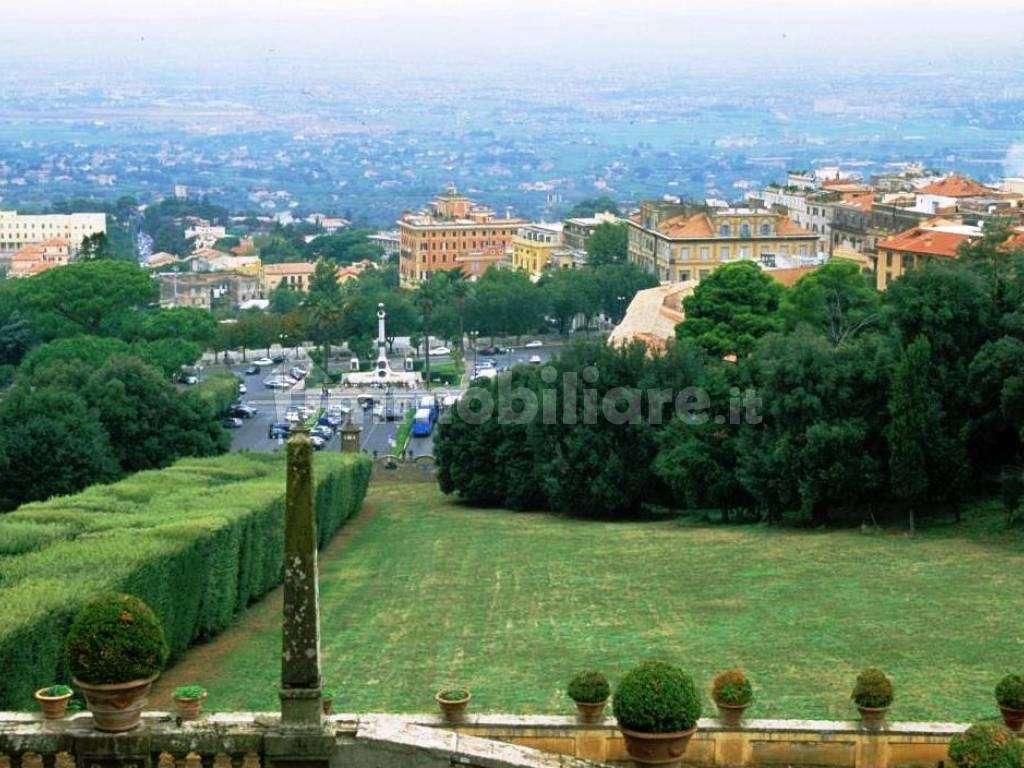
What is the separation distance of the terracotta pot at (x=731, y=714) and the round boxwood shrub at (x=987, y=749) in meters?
2.32

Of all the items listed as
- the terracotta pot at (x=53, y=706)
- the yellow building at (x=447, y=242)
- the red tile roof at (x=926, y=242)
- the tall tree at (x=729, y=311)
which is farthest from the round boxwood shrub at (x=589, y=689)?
the yellow building at (x=447, y=242)

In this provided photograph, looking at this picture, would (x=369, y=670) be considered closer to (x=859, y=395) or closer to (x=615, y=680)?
(x=615, y=680)

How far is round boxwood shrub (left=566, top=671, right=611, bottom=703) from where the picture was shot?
53.8 ft

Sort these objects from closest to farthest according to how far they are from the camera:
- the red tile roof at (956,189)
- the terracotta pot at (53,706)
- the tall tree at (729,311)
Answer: the terracotta pot at (53,706), the tall tree at (729,311), the red tile roof at (956,189)

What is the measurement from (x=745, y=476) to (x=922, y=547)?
6683mm

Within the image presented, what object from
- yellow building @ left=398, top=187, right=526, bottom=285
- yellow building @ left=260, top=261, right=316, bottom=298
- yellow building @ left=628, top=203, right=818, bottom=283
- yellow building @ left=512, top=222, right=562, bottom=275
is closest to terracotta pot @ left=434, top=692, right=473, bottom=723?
yellow building @ left=628, top=203, right=818, bottom=283

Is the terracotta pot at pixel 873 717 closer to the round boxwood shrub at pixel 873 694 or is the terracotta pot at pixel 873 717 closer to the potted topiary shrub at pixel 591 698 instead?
the round boxwood shrub at pixel 873 694

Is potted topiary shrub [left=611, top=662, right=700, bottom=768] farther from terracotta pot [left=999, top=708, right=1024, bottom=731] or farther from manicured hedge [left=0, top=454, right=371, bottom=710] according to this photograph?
manicured hedge [left=0, top=454, right=371, bottom=710]

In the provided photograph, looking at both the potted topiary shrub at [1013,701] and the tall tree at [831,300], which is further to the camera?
the tall tree at [831,300]

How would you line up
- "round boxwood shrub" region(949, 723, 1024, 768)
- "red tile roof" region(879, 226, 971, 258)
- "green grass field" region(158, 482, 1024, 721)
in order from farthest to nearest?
"red tile roof" region(879, 226, 971, 258)
"green grass field" region(158, 482, 1024, 721)
"round boxwood shrub" region(949, 723, 1024, 768)

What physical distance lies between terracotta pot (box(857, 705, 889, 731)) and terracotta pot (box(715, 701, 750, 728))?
37.6 inches

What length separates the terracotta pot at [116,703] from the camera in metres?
14.2

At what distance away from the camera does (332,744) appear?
1427cm

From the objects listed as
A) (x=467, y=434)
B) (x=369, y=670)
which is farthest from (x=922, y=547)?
(x=467, y=434)
